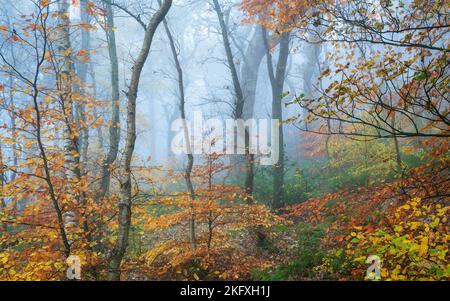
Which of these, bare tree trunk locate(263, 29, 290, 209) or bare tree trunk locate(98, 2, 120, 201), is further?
bare tree trunk locate(263, 29, 290, 209)

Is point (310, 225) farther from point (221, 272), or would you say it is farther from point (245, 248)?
point (221, 272)

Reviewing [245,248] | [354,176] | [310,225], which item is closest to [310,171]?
[354,176]

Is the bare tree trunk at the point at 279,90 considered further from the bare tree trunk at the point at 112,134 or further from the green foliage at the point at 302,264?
the bare tree trunk at the point at 112,134

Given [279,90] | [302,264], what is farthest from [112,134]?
[302,264]

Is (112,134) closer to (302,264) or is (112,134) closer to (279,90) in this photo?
(279,90)

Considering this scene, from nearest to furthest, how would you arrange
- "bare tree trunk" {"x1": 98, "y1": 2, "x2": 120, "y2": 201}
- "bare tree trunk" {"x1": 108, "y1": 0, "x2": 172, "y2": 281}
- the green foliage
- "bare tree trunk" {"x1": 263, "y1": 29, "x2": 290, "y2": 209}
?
1. "bare tree trunk" {"x1": 108, "y1": 0, "x2": 172, "y2": 281}
2. the green foliage
3. "bare tree trunk" {"x1": 98, "y1": 2, "x2": 120, "y2": 201}
4. "bare tree trunk" {"x1": 263, "y1": 29, "x2": 290, "y2": 209}

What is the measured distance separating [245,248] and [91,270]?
435 centimetres

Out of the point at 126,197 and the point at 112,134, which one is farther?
the point at 112,134

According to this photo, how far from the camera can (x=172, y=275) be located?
7.60 meters

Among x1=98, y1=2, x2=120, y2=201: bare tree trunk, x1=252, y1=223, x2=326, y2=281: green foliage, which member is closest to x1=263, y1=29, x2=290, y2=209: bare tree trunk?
x1=252, y1=223, x2=326, y2=281: green foliage

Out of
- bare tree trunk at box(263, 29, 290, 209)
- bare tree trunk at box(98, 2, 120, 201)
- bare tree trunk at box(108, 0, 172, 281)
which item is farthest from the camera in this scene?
bare tree trunk at box(263, 29, 290, 209)

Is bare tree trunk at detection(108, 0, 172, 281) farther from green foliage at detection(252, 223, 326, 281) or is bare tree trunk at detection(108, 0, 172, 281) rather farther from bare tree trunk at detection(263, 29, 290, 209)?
bare tree trunk at detection(263, 29, 290, 209)

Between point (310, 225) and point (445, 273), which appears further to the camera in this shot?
point (310, 225)
